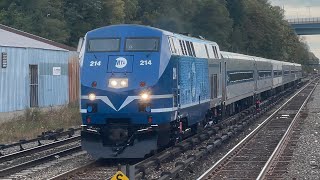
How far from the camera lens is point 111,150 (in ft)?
51.9

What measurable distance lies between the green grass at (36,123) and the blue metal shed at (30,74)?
2.29 feet

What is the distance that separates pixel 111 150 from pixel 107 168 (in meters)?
0.47

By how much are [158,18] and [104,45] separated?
33926 millimetres

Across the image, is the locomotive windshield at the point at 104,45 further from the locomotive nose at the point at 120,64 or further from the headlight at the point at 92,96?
the headlight at the point at 92,96

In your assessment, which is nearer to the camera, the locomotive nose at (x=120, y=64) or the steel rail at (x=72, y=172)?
the steel rail at (x=72, y=172)

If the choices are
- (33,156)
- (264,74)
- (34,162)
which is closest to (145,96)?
(34,162)

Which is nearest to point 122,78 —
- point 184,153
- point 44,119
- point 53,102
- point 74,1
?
point 184,153

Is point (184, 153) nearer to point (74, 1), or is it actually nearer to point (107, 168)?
point (107, 168)

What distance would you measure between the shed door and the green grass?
33.2 inches

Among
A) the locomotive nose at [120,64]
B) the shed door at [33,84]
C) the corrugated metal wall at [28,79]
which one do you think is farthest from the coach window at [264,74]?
the locomotive nose at [120,64]

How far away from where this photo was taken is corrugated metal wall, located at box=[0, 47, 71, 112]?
27.8 m

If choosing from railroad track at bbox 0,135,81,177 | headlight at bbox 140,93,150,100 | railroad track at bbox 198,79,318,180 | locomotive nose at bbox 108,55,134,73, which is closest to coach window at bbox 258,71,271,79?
railroad track at bbox 198,79,318,180

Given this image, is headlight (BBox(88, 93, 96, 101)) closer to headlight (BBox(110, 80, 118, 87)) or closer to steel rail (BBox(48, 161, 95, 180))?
headlight (BBox(110, 80, 118, 87))

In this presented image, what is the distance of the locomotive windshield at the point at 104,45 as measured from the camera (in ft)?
54.1
